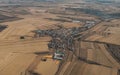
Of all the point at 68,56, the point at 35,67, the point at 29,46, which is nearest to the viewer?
the point at 35,67

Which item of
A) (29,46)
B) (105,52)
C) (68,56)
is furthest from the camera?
(29,46)

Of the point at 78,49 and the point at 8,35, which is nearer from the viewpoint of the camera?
the point at 78,49

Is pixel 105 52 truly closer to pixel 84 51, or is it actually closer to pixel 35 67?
pixel 84 51

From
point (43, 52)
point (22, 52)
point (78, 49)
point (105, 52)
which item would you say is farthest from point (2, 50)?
point (105, 52)

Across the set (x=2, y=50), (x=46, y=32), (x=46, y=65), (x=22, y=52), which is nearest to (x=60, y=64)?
(x=46, y=65)

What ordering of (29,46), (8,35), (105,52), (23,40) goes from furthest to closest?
(8,35) → (23,40) → (29,46) → (105,52)

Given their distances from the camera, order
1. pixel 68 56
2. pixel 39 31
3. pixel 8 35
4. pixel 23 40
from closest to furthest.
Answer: pixel 68 56 → pixel 23 40 → pixel 8 35 → pixel 39 31

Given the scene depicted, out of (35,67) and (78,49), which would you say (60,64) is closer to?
(35,67)

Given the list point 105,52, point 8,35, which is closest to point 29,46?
point 8,35

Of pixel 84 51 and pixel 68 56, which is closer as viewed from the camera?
pixel 68 56
